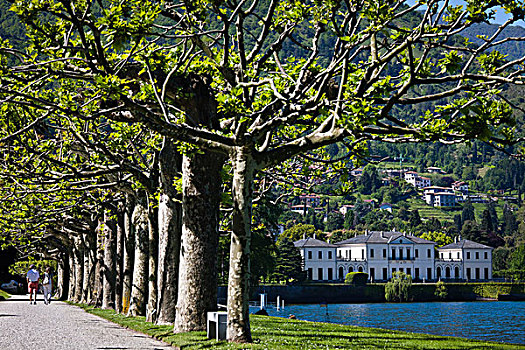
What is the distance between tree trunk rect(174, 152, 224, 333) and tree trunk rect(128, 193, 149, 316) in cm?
672

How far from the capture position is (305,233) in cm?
17362

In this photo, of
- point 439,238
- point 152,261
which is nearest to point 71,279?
point 152,261

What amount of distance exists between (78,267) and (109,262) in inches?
688

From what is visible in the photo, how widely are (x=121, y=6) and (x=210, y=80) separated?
4.93 meters

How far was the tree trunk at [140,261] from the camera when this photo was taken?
22.8 m

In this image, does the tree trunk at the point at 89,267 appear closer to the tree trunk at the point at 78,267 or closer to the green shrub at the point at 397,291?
the tree trunk at the point at 78,267

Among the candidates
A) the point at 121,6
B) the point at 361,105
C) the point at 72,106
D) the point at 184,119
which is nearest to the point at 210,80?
the point at 184,119

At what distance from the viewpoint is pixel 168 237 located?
18.7 meters

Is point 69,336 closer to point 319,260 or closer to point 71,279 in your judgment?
point 71,279

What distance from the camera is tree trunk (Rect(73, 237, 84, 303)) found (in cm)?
4446

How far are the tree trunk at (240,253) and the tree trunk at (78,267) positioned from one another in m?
32.1

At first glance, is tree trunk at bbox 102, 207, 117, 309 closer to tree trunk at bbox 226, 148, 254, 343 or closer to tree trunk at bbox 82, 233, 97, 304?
tree trunk at bbox 82, 233, 97, 304

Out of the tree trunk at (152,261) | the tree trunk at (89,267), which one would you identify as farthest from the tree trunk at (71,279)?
the tree trunk at (152,261)

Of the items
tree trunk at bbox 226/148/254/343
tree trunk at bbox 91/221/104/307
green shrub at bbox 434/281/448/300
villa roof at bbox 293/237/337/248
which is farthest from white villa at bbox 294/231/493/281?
tree trunk at bbox 226/148/254/343
